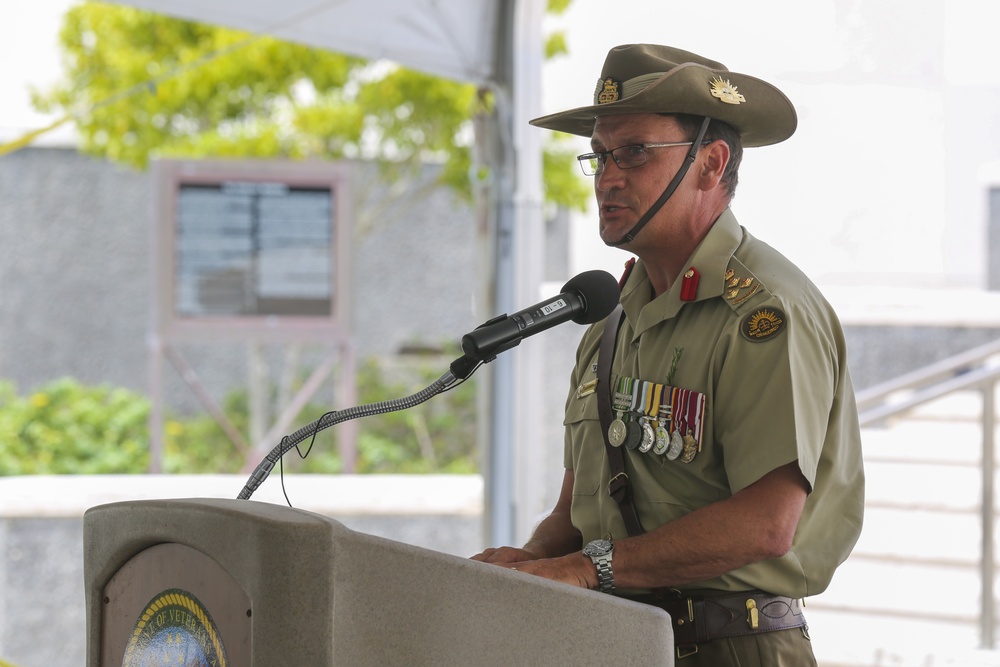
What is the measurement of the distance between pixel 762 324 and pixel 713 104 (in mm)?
383

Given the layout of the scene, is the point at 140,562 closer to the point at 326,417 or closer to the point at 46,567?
the point at 326,417

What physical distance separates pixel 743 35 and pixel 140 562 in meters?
3.16

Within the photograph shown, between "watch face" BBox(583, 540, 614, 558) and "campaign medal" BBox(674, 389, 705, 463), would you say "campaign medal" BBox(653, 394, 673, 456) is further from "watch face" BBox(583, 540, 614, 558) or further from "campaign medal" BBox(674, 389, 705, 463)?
"watch face" BBox(583, 540, 614, 558)

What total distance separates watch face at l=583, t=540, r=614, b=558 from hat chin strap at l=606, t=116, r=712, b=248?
48 cm

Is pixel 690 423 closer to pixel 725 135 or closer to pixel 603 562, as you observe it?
pixel 603 562

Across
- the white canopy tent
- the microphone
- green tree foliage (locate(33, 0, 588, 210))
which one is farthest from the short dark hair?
green tree foliage (locate(33, 0, 588, 210))

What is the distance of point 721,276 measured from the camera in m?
1.70

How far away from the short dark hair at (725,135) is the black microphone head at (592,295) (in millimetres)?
337

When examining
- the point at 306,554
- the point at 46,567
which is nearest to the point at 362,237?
the point at 46,567

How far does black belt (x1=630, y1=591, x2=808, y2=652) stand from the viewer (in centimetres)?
162

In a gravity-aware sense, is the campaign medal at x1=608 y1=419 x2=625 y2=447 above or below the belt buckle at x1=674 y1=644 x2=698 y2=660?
above

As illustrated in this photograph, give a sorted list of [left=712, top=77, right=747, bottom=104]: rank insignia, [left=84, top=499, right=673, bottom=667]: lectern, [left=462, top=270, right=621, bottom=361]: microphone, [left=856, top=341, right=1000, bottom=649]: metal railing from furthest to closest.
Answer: [left=856, top=341, right=1000, bottom=649]: metal railing → [left=712, top=77, right=747, bottom=104]: rank insignia → [left=462, top=270, right=621, bottom=361]: microphone → [left=84, top=499, right=673, bottom=667]: lectern

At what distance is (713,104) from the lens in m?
1.76

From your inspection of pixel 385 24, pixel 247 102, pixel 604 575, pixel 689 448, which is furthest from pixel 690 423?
pixel 247 102
